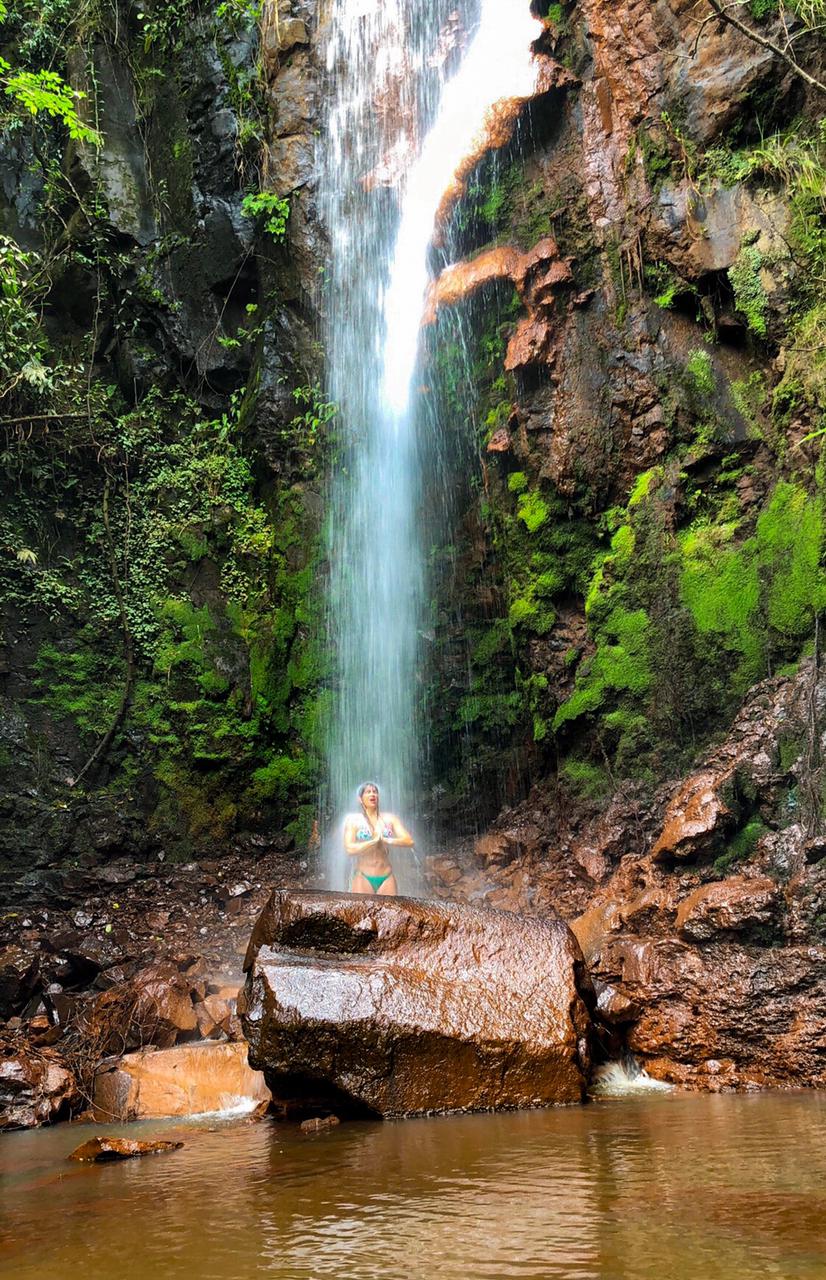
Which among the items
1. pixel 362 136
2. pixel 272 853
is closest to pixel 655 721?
pixel 272 853

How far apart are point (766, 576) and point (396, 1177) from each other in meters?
6.34

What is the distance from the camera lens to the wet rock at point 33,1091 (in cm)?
580

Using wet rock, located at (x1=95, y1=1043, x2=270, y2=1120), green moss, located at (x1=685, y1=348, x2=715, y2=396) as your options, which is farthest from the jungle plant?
wet rock, located at (x1=95, y1=1043, x2=270, y2=1120)

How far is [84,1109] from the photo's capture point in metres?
5.99

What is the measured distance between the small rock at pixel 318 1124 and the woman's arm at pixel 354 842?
2.27 m

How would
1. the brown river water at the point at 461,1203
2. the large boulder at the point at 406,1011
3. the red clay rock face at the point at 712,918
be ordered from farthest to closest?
the red clay rock face at the point at 712,918 → the large boulder at the point at 406,1011 → the brown river water at the point at 461,1203

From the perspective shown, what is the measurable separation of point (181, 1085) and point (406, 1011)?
2067 millimetres

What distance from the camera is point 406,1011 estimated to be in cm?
481

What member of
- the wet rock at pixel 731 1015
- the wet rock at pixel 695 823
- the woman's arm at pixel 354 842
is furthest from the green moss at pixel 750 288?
the woman's arm at pixel 354 842

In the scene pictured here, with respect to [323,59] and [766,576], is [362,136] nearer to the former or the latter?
[323,59]

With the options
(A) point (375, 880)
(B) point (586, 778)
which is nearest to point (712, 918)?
(A) point (375, 880)

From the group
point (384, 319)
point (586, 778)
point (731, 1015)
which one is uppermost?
point (384, 319)

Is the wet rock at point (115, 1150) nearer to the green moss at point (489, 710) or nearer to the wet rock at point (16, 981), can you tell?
the wet rock at point (16, 981)

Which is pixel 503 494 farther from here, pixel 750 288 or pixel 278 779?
pixel 278 779
